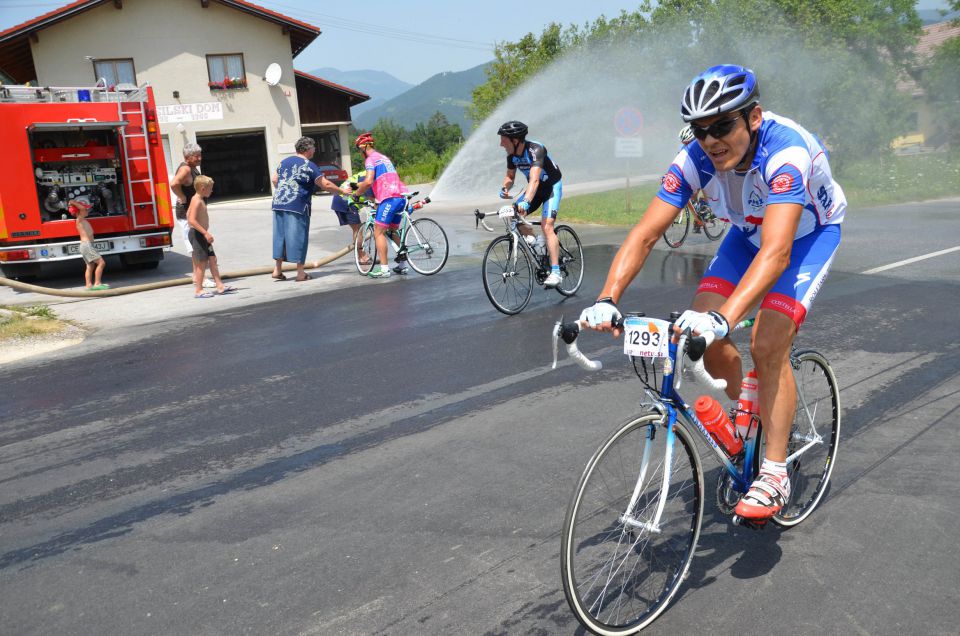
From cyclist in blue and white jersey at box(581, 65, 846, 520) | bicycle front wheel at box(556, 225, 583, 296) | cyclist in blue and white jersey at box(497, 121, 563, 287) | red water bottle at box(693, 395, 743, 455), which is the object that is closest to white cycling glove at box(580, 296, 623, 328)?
cyclist in blue and white jersey at box(581, 65, 846, 520)

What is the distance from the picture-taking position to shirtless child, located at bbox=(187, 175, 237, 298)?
10.7m

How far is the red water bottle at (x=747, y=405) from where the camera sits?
12.0ft

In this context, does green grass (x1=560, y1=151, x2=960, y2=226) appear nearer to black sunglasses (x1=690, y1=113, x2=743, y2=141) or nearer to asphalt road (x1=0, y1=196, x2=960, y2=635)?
asphalt road (x1=0, y1=196, x2=960, y2=635)

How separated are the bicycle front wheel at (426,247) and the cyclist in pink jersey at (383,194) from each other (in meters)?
0.30

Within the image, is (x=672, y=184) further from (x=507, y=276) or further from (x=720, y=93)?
(x=507, y=276)

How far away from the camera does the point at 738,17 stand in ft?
90.9

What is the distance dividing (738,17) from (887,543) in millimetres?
27170

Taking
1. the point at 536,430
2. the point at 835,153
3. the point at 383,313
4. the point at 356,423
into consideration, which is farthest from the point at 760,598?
the point at 835,153

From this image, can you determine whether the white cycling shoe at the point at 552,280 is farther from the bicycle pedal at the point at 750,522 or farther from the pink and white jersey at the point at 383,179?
the bicycle pedal at the point at 750,522

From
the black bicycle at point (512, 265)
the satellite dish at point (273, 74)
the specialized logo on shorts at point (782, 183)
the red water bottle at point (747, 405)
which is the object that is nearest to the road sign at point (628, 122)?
the black bicycle at point (512, 265)

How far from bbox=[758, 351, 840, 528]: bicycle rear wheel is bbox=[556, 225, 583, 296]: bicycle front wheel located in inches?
220

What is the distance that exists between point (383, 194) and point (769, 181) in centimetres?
879

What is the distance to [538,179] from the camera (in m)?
9.16

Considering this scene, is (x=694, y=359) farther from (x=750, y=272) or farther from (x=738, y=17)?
(x=738, y=17)
